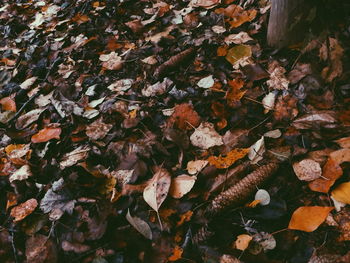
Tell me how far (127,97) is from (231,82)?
0.60 meters

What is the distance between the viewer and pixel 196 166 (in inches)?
50.2

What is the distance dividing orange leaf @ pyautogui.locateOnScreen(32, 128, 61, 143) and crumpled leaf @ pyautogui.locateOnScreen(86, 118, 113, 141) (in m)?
0.17

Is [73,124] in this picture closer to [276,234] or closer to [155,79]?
[155,79]

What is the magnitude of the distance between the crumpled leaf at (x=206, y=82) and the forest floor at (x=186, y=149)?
11 millimetres

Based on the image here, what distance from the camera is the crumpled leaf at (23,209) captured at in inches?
50.0

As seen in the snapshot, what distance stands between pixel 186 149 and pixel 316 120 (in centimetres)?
59

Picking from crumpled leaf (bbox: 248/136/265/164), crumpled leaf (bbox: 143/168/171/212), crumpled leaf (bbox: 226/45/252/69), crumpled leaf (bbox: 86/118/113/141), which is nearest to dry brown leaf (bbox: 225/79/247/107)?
crumpled leaf (bbox: 226/45/252/69)

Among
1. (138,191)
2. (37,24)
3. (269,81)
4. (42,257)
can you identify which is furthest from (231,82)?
(37,24)

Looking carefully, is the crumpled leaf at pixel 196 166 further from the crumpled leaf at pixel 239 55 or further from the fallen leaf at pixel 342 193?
the crumpled leaf at pixel 239 55

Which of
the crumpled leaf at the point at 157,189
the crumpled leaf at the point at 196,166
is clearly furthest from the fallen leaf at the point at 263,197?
the crumpled leaf at the point at 157,189

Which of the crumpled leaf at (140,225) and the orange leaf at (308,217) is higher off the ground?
the crumpled leaf at (140,225)

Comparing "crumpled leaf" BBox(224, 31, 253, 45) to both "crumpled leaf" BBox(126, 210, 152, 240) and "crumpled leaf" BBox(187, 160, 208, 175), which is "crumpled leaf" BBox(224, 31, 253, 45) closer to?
"crumpled leaf" BBox(187, 160, 208, 175)

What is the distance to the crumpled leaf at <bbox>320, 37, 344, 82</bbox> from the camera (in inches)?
54.8

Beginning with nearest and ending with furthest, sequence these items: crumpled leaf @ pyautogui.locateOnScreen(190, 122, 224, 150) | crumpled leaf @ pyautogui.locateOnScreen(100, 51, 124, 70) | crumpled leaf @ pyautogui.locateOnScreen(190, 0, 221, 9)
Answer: crumpled leaf @ pyautogui.locateOnScreen(190, 122, 224, 150)
crumpled leaf @ pyautogui.locateOnScreen(100, 51, 124, 70)
crumpled leaf @ pyautogui.locateOnScreen(190, 0, 221, 9)
